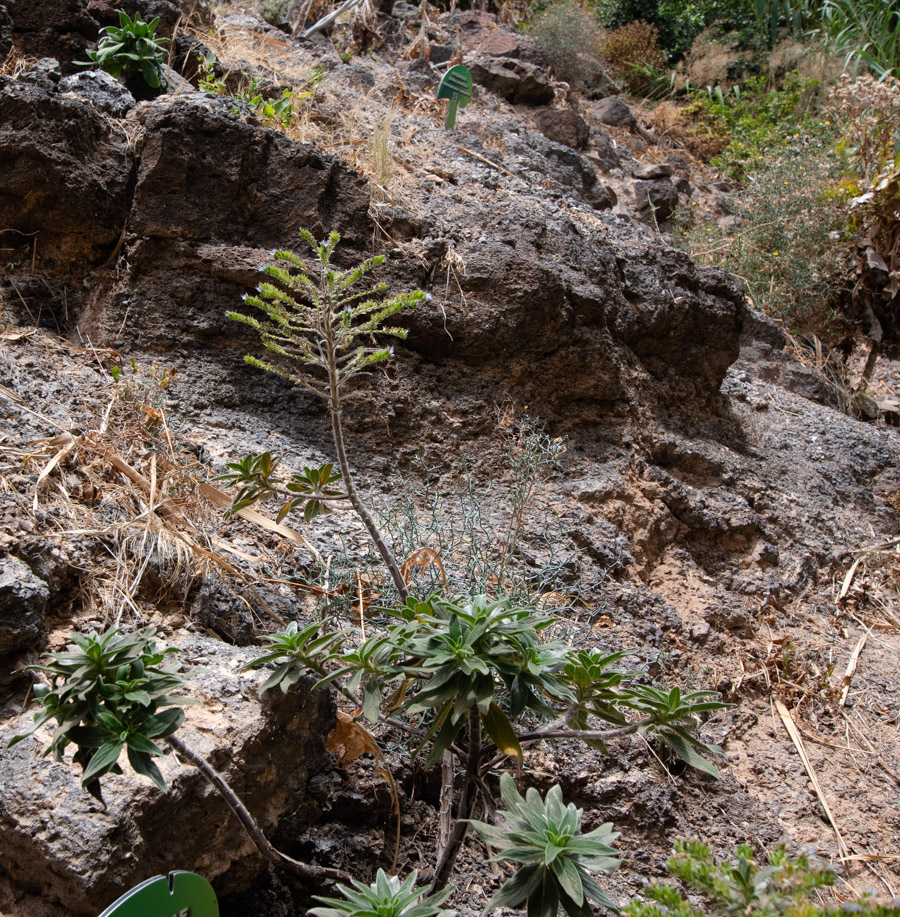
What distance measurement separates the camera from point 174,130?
9.84ft

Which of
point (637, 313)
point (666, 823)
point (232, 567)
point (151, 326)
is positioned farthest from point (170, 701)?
point (637, 313)

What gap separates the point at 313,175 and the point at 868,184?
4.70m

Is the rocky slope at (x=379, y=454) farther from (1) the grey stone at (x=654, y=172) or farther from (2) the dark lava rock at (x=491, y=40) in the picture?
(2) the dark lava rock at (x=491, y=40)

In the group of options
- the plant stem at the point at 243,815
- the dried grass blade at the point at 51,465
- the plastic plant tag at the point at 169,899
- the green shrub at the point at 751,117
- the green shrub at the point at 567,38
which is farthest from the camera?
the green shrub at the point at 567,38

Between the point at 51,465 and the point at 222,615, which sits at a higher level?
the point at 51,465

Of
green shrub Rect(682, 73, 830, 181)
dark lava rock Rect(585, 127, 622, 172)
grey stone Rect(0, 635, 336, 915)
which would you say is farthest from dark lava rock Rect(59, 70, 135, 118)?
green shrub Rect(682, 73, 830, 181)

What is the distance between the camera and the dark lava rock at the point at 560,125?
6.68 m

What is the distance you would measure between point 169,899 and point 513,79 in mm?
6962

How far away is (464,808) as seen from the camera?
152 cm

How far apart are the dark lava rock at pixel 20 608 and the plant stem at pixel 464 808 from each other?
106 cm

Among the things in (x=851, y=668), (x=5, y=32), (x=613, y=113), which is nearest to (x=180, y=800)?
(x=851, y=668)

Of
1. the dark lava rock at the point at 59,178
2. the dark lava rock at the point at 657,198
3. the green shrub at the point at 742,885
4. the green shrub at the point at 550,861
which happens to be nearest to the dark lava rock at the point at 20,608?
the green shrub at the point at 550,861

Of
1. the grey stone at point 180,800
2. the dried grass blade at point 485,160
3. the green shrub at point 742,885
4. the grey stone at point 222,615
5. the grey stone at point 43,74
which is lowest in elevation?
the grey stone at point 180,800

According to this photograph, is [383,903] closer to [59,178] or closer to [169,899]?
[169,899]
